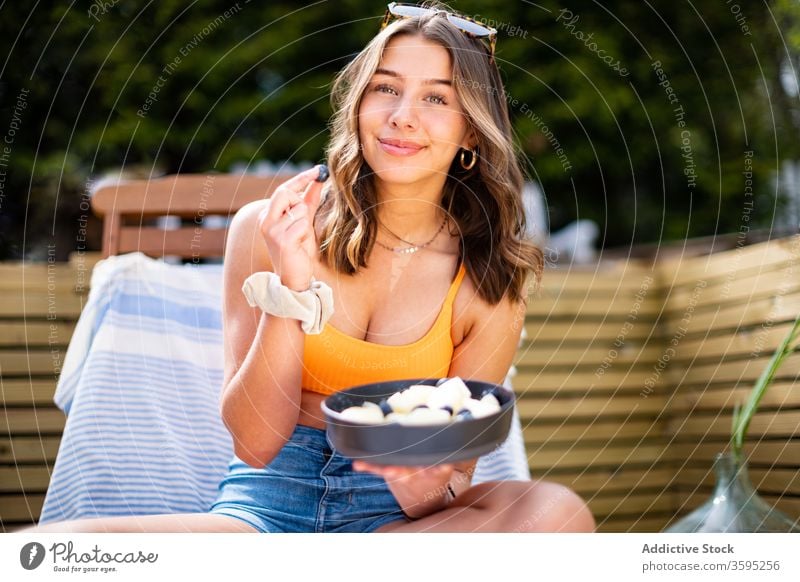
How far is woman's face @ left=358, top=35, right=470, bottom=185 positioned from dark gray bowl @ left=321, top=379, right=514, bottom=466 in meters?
0.32

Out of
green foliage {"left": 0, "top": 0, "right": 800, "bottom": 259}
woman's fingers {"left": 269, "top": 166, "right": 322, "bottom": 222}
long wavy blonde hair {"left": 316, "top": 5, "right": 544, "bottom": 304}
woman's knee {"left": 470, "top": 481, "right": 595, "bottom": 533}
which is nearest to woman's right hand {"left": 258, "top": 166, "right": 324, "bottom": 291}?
woman's fingers {"left": 269, "top": 166, "right": 322, "bottom": 222}

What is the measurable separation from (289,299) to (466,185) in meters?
0.30

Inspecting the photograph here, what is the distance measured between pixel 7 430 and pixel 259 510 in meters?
0.55

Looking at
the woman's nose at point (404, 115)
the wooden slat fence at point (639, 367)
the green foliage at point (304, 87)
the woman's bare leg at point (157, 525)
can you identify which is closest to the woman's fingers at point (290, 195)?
the woman's nose at point (404, 115)

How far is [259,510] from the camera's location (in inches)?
36.4

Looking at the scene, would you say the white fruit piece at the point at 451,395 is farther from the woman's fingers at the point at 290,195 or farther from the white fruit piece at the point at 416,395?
the woman's fingers at the point at 290,195

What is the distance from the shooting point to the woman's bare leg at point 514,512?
2.81ft

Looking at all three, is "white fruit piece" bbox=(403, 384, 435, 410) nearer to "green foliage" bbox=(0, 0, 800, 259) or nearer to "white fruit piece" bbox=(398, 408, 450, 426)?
"white fruit piece" bbox=(398, 408, 450, 426)

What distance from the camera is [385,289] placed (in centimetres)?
101

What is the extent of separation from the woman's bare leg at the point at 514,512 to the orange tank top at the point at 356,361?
6.1 inches

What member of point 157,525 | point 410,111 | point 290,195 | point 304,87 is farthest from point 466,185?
point 304,87

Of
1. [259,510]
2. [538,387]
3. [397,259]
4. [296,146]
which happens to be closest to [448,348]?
[397,259]

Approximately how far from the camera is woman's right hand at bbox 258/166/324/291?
87 cm

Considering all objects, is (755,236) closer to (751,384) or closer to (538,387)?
(751,384)
